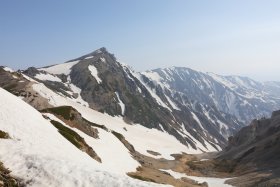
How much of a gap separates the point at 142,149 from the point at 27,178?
107 m

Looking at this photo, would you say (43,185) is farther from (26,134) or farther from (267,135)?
(267,135)

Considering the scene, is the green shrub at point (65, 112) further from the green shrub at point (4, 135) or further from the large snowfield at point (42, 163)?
the green shrub at point (4, 135)

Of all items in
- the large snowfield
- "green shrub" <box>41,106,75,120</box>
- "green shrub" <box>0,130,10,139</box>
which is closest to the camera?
the large snowfield

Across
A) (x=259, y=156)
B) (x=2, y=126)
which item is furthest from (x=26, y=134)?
(x=259, y=156)

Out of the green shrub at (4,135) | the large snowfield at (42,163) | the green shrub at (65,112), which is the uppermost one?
the green shrub at (65,112)

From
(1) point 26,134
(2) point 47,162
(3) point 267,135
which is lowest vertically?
(2) point 47,162

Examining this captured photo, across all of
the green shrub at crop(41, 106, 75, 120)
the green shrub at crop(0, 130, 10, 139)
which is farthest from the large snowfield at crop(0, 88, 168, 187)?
the green shrub at crop(41, 106, 75, 120)

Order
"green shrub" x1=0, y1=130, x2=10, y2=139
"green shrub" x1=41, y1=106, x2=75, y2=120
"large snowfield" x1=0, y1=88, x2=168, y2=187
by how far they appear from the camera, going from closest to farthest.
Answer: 1. "large snowfield" x1=0, y1=88, x2=168, y2=187
2. "green shrub" x1=0, y1=130, x2=10, y2=139
3. "green shrub" x1=41, y1=106, x2=75, y2=120

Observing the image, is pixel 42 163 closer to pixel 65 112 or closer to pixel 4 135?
pixel 4 135

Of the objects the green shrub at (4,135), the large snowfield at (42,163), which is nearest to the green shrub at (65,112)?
the large snowfield at (42,163)

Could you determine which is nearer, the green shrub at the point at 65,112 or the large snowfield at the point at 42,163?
the large snowfield at the point at 42,163

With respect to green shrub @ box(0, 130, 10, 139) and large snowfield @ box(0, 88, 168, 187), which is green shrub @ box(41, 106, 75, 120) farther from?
green shrub @ box(0, 130, 10, 139)

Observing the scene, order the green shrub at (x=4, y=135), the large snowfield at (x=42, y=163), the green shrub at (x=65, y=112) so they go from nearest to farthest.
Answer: the large snowfield at (x=42, y=163)
the green shrub at (x=4, y=135)
the green shrub at (x=65, y=112)

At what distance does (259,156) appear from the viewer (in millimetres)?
116188
